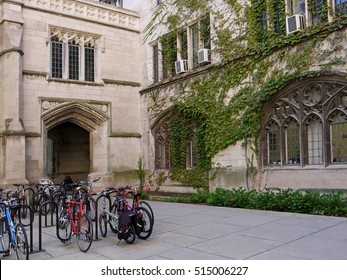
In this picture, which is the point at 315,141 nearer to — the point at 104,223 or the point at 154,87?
the point at 104,223

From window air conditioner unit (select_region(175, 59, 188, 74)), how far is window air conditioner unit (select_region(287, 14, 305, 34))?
16.4ft

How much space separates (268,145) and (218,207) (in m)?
2.57

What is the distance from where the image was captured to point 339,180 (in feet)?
30.6

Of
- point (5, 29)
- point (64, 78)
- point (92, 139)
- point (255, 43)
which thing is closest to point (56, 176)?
point (92, 139)

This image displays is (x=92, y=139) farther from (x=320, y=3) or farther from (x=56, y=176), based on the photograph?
(x=320, y=3)

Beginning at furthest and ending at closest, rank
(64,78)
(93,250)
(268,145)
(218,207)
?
(64,78) → (268,145) → (218,207) → (93,250)

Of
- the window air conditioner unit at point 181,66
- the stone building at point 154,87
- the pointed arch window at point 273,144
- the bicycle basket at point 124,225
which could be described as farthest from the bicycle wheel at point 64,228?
the window air conditioner unit at point 181,66

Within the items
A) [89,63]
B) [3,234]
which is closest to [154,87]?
[89,63]

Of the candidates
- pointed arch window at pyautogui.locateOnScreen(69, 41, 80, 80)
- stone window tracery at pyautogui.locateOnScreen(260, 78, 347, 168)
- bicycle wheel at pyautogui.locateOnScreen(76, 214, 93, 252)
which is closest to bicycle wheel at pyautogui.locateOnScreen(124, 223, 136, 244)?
bicycle wheel at pyautogui.locateOnScreen(76, 214, 93, 252)

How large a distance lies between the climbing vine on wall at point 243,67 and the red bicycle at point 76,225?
6.56 metres

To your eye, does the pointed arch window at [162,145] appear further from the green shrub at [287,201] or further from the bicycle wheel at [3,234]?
the bicycle wheel at [3,234]

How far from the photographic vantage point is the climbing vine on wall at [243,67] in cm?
1013

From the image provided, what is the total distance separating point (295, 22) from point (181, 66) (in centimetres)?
527

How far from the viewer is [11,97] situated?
13.2 metres
